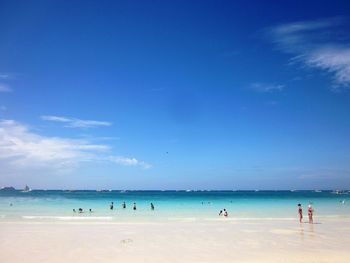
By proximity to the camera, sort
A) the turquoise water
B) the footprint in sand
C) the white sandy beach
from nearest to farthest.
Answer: the white sandy beach
the footprint in sand
the turquoise water

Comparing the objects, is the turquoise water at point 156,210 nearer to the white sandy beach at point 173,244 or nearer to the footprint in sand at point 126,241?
the white sandy beach at point 173,244

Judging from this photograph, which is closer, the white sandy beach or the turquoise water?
the white sandy beach

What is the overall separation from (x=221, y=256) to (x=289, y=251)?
3.68 meters

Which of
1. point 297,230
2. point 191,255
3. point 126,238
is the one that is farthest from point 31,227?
point 297,230

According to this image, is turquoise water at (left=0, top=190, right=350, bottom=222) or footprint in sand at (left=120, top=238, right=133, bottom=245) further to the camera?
turquoise water at (left=0, top=190, right=350, bottom=222)

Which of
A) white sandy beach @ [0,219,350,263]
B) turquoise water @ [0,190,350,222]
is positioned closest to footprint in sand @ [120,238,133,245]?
white sandy beach @ [0,219,350,263]

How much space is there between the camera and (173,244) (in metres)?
19.6

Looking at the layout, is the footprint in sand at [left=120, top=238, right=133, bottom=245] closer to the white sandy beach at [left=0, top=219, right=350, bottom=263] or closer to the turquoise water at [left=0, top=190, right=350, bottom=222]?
the white sandy beach at [left=0, top=219, right=350, bottom=263]

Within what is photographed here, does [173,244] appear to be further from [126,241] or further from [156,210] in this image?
[156,210]

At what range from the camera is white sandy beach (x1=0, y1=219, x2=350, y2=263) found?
1617 cm

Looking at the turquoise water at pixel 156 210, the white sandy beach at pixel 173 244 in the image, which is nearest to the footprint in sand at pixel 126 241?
the white sandy beach at pixel 173 244

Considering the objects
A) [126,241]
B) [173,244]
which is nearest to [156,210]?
[126,241]

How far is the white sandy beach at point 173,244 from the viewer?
53.1 ft

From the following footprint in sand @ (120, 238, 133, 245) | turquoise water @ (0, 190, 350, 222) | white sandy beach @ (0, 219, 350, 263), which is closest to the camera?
white sandy beach @ (0, 219, 350, 263)
